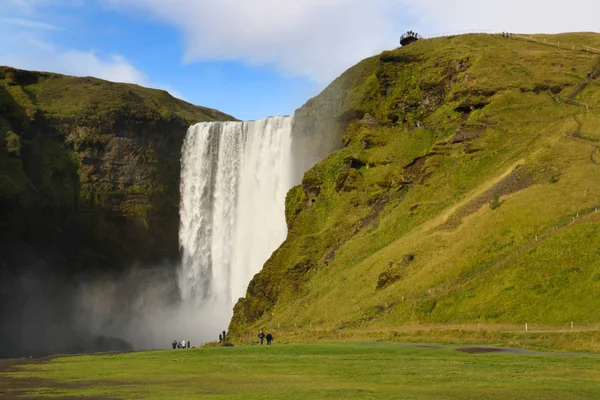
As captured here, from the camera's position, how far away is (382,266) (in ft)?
213

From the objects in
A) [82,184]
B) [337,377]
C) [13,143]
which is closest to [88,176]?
[82,184]

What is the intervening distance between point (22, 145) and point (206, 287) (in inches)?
1413

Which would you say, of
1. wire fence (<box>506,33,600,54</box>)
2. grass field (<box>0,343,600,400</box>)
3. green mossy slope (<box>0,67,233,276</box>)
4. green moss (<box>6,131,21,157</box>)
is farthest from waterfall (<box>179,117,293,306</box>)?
grass field (<box>0,343,600,400</box>)

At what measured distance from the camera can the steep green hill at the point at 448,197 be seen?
52.1 metres

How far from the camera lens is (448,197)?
71.7 metres

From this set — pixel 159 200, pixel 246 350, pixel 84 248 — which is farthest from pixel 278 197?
pixel 246 350

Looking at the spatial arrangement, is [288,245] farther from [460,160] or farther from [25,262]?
[25,262]

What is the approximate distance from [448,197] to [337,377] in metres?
46.8

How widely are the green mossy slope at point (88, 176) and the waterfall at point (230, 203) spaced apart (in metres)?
4.33

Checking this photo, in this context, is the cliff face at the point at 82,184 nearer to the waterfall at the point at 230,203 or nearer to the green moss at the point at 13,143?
the green moss at the point at 13,143

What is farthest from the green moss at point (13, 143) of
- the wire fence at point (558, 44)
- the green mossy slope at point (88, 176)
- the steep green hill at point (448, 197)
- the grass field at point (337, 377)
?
the wire fence at point (558, 44)

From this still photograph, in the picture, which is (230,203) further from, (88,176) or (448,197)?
(448,197)

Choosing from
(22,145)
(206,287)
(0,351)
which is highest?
(22,145)

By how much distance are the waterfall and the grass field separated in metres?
59.1
